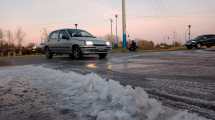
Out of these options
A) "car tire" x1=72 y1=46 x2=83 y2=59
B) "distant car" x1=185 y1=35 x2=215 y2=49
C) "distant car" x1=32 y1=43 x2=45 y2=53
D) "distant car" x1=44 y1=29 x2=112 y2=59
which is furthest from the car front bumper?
"distant car" x1=185 y1=35 x2=215 y2=49

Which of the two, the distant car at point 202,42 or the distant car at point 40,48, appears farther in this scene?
the distant car at point 202,42

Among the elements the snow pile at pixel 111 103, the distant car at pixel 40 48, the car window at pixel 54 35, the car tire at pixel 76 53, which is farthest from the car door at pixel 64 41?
the snow pile at pixel 111 103

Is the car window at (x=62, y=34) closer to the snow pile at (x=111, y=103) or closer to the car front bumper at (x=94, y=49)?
the car front bumper at (x=94, y=49)

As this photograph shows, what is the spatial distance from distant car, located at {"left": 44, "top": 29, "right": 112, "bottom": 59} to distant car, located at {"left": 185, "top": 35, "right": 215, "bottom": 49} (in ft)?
66.0

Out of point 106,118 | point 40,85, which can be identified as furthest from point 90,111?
point 40,85

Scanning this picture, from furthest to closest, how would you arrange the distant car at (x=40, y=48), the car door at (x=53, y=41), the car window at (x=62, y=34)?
the distant car at (x=40, y=48), the car door at (x=53, y=41), the car window at (x=62, y=34)

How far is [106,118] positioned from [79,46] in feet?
35.6

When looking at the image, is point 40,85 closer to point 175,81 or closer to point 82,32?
point 175,81

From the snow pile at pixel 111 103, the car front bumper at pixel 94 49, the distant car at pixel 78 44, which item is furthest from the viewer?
the distant car at pixel 78 44

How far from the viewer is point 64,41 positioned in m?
14.9

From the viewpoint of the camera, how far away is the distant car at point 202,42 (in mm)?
32562

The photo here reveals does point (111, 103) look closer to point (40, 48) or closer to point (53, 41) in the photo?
point (53, 41)

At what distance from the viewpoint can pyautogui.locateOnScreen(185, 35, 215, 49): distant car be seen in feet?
107

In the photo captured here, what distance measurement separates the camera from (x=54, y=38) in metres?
16.1
